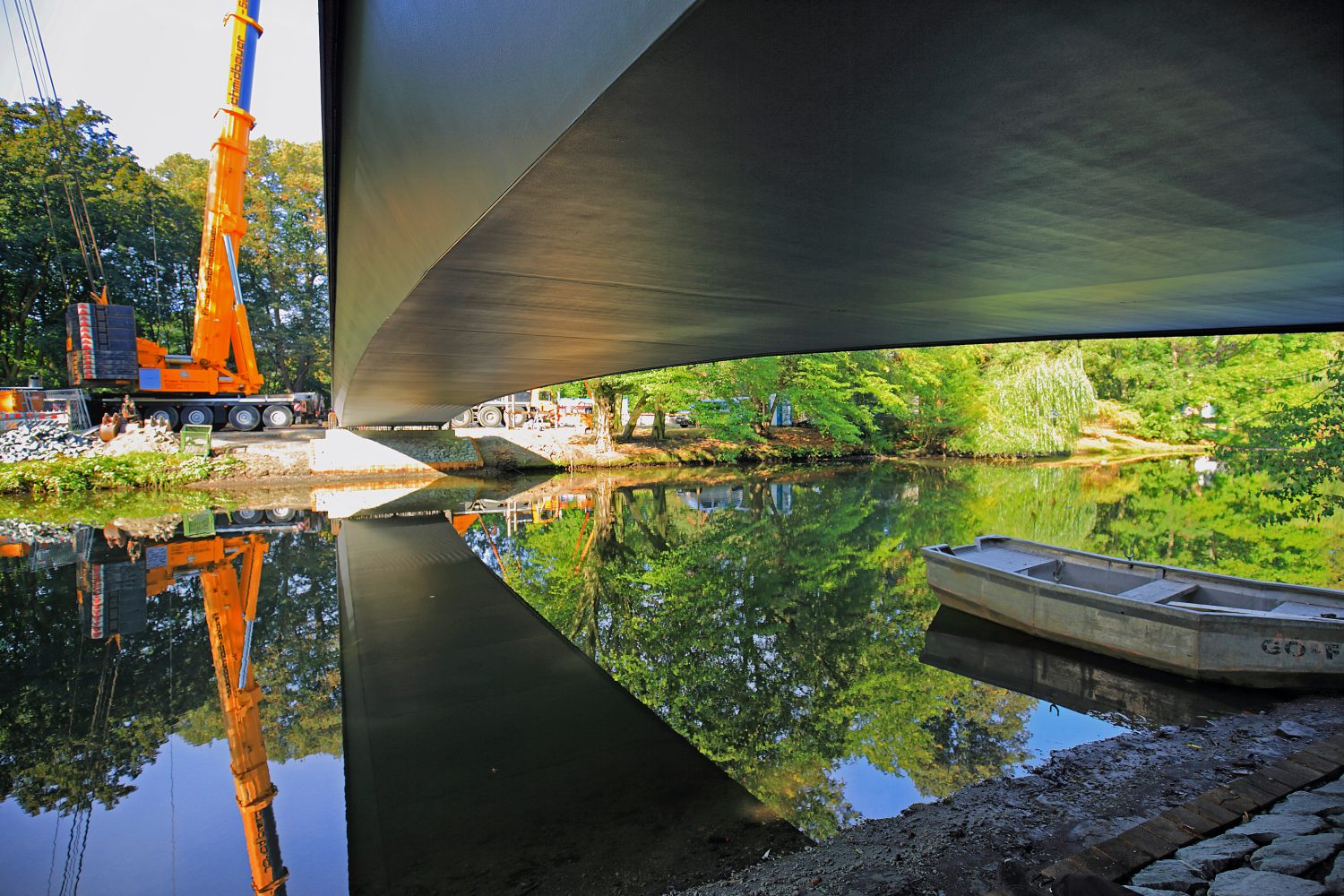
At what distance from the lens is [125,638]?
679 cm

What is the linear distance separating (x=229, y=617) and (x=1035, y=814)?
27.0 feet

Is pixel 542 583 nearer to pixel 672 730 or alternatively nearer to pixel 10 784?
pixel 672 730

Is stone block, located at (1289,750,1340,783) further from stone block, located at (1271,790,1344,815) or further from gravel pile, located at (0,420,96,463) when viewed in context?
gravel pile, located at (0,420,96,463)

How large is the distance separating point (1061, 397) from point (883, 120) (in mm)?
28500

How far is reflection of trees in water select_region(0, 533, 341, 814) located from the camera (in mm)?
4316

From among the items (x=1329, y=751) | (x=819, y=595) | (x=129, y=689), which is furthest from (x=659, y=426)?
(x=1329, y=751)

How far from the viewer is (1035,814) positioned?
3633 millimetres

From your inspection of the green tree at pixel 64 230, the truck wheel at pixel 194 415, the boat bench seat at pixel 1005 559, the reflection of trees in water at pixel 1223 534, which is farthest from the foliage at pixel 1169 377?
the green tree at pixel 64 230

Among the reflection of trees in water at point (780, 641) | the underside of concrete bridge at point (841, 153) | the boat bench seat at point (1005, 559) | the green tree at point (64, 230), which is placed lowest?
the reflection of trees in water at point (780, 641)

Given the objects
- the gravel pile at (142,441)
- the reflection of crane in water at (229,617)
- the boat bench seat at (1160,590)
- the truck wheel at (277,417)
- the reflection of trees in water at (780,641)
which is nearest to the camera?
the reflection of crane in water at (229,617)

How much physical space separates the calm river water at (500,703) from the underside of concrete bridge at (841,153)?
3053mm

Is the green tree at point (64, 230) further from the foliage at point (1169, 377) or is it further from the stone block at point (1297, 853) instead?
the foliage at point (1169, 377)

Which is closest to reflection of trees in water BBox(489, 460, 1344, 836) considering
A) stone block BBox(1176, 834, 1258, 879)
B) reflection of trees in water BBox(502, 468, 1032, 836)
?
reflection of trees in water BBox(502, 468, 1032, 836)

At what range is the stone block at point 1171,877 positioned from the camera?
8.12ft
